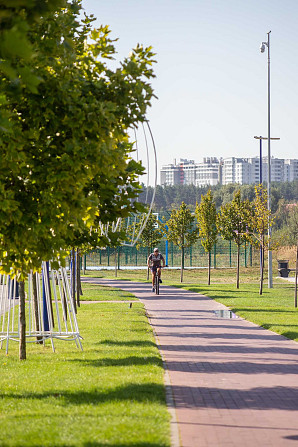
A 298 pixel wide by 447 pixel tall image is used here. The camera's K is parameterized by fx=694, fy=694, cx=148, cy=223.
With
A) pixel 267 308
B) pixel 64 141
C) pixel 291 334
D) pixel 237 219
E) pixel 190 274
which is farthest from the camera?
pixel 190 274

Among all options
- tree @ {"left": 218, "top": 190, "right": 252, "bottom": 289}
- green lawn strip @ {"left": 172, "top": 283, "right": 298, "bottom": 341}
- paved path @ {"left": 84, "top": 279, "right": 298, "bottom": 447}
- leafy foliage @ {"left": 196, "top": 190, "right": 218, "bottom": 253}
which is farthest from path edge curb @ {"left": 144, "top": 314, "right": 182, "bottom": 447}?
leafy foliage @ {"left": 196, "top": 190, "right": 218, "bottom": 253}

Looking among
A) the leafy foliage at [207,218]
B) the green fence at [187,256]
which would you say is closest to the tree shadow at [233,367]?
the leafy foliage at [207,218]

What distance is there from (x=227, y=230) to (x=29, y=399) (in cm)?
2219

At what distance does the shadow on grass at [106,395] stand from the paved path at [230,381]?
0.26m

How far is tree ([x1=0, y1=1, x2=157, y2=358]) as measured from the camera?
21.4 ft

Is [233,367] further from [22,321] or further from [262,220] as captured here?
[262,220]

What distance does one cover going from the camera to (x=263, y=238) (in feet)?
82.6

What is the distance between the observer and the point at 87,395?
7328mm

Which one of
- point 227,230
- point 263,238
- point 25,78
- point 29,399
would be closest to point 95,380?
point 29,399

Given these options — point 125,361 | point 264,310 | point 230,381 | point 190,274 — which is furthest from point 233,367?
point 190,274

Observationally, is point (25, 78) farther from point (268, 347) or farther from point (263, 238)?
point (263, 238)

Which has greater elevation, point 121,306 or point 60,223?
point 60,223

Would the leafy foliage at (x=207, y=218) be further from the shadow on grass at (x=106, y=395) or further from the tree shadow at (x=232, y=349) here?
the shadow on grass at (x=106, y=395)

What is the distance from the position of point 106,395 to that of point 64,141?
8.83ft
